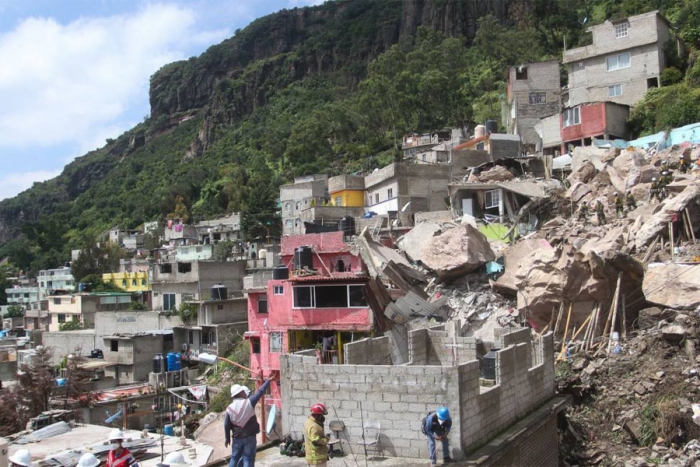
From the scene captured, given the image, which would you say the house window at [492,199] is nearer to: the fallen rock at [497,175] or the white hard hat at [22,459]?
the fallen rock at [497,175]

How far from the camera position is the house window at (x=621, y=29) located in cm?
3616

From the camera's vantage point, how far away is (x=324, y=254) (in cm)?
2506

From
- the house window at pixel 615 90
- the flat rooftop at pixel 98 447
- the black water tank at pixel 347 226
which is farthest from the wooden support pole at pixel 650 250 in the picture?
the house window at pixel 615 90

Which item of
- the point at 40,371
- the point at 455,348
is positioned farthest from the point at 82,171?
the point at 455,348

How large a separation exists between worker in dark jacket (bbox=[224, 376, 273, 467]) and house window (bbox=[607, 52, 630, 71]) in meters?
35.1

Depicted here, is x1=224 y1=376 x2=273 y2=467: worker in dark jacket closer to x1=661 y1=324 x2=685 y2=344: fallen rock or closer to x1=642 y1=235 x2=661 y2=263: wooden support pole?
x1=661 y1=324 x2=685 y2=344: fallen rock

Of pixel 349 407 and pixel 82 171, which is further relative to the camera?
pixel 82 171

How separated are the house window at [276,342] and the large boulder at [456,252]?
585 centimetres

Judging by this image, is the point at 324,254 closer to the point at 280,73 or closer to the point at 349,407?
the point at 349,407

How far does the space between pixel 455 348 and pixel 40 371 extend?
17623mm

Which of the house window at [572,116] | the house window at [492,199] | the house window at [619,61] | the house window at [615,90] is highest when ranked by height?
the house window at [619,61]

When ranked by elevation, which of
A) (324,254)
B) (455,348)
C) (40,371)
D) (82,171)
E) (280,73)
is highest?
(280,73)

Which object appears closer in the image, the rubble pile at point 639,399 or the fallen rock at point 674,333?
the rubble pile at point 639,399

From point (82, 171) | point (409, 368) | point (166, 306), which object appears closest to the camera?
point (409, 368)
